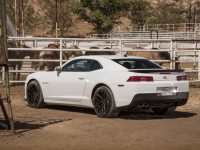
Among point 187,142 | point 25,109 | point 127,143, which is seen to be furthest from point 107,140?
point 25,109

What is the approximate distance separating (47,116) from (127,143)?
377 centimetres

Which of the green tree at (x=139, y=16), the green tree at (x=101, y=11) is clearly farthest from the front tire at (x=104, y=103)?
the green tree at (x=139, y=16)

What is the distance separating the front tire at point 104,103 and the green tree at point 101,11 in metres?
58.2

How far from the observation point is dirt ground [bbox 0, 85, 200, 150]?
8648 mm

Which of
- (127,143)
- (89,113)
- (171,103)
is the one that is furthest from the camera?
(89,113)

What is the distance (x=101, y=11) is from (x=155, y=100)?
207ft

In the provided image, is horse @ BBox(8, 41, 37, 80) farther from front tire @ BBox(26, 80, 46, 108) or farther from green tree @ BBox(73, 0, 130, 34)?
green tree @ BBox(73, 0, 130, 34)

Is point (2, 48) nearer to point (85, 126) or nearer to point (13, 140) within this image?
point (13, 140)

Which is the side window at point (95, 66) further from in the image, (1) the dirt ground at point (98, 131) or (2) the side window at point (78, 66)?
(1) the dirt ground at point (98, 131)

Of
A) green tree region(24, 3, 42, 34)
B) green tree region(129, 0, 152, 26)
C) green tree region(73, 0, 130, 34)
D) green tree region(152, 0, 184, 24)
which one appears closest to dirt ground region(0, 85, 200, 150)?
green tree region(73, 0, 130, 34)

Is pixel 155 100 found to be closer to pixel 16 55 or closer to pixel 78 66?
pixel 78 66

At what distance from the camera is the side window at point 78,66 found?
41.6 feet

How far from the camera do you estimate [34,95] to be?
13.9 metres

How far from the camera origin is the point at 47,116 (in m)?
12.2
